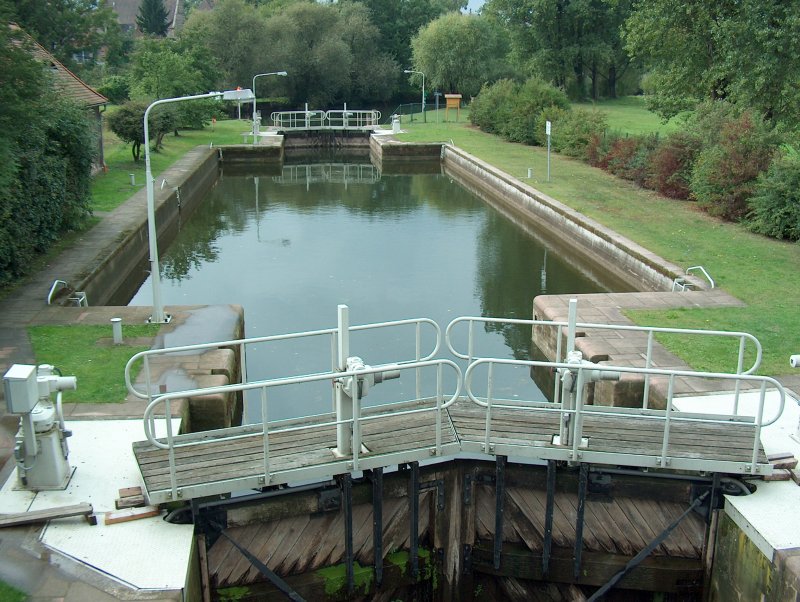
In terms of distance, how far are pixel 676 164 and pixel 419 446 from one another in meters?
17.9

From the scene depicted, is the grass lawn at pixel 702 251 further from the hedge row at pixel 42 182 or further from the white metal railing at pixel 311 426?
the hedge row at pixel 42 182

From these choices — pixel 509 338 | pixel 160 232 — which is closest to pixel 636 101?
pixel 160 232

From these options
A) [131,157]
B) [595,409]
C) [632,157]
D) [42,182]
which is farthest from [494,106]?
[595,409]

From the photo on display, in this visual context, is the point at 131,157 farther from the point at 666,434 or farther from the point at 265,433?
the point at 666,434

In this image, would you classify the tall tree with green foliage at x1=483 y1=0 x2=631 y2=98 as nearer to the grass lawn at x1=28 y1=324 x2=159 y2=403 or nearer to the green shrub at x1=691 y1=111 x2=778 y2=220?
the green shrub at x1=691 y1=111 x2=778 y2=220

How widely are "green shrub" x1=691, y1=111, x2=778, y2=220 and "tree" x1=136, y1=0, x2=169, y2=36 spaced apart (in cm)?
6319

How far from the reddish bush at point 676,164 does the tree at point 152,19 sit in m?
60.6

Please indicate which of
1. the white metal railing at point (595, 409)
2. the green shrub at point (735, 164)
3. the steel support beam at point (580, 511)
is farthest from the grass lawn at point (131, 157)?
the steel support beam at point (580, 511)

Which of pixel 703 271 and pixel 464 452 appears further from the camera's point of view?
pixel 703 271

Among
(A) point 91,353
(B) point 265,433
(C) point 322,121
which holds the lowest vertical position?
(A) point 91,353

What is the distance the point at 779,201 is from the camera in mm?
18391

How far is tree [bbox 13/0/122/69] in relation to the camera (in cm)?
4203

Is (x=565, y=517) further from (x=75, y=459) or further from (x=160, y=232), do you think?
(x=160, y=232)

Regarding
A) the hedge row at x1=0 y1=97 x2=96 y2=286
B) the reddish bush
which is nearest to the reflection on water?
the hedge row at x1=0 y1=97 x2=96 y2=286
